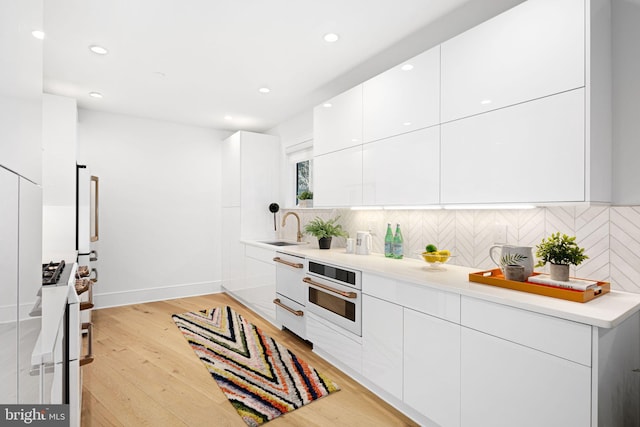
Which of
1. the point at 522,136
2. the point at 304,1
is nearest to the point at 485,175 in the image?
the point at 522,136

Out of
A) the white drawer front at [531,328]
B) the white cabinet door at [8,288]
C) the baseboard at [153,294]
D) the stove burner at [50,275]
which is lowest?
the baseboard at [153,294]

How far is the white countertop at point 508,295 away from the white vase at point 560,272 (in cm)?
15

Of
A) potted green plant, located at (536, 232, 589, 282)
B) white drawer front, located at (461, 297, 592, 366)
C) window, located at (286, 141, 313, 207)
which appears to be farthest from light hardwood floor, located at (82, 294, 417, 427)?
window, located at (286, 141, 313, 207)

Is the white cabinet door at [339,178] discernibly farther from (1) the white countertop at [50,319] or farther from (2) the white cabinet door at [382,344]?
(1) the white countertop at [50,319]

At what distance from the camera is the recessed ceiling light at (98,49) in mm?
2529

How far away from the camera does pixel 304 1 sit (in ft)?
6.56

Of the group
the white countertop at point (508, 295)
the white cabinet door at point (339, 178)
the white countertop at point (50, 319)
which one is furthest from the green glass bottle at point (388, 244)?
the white countertop at point (50, 319)

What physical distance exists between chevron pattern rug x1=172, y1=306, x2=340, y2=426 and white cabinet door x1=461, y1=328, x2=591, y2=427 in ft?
3.52

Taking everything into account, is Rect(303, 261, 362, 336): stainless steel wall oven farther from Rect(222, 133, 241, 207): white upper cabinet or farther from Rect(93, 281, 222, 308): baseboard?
Rect(93, 281, 222, 308): baseboard

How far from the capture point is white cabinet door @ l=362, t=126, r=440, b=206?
84.4 inches

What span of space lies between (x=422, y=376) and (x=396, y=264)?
2.59ft

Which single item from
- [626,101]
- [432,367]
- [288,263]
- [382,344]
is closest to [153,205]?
[288,263]

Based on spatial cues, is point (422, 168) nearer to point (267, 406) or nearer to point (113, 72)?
point (267, 406)

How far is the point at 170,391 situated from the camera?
91.2 inches
